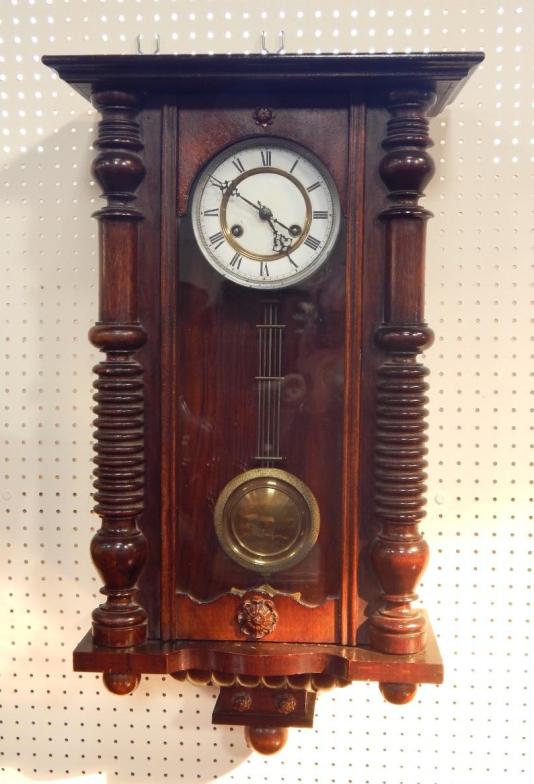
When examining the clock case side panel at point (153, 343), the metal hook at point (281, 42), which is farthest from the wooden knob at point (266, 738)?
Result: the metal hook at point (281, 42)

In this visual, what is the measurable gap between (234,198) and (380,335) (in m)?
0.32

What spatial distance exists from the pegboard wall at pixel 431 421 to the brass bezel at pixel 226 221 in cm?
32

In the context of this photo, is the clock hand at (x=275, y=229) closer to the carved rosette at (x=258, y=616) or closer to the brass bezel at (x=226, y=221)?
the brass bezel at (x=226, y=221)

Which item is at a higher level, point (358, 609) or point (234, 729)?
point (358, 609)

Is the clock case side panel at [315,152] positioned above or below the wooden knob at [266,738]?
above

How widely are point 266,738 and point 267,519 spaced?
414mm

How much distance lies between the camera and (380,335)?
3.96 ft

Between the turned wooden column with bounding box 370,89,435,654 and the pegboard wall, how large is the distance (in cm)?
25

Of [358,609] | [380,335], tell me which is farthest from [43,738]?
[380,335]

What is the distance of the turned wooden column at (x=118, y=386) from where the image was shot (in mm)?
1218

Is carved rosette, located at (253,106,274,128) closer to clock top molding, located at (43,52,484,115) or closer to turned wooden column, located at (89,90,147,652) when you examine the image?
clock top molding, located at (43,52,484,115)

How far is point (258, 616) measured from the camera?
124 cm

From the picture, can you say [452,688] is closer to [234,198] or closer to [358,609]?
[358,609]

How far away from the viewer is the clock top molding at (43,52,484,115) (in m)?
1.14
